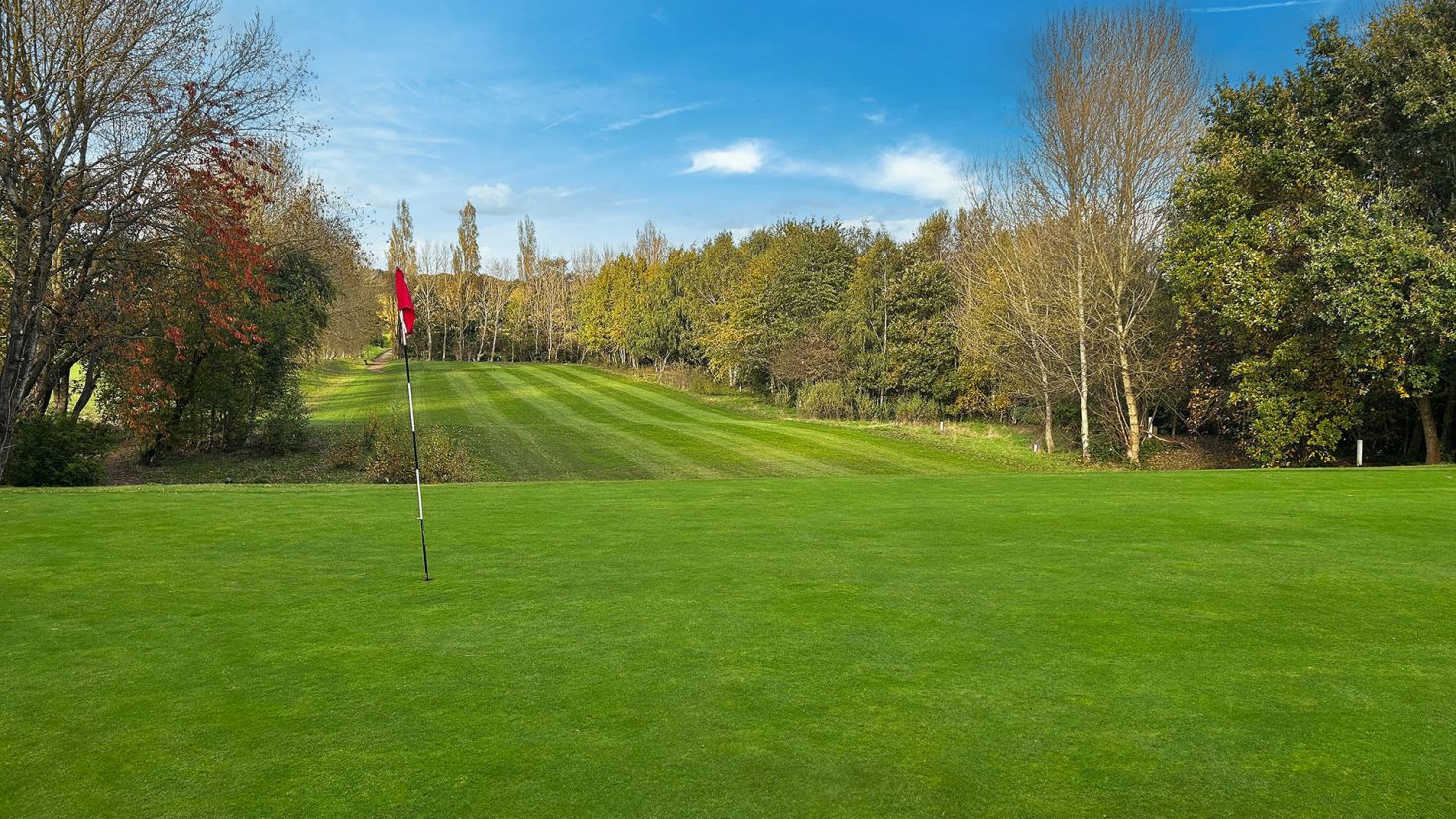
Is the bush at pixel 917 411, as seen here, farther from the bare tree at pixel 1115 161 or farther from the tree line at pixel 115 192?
the tree line at pixel 115 192

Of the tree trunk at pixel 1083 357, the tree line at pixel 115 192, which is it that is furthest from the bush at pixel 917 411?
the tree line at pixel 115 192

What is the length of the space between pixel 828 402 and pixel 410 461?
28945mm

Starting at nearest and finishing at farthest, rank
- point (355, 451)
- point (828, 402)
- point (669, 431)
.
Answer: point (355, 451) → point (669, 431) → point (828, 402)

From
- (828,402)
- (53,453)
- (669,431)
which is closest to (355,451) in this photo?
(53,453)

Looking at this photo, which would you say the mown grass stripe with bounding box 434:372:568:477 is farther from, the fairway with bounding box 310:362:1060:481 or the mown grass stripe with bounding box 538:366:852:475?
the mown grass stripe with bounding box 538:366:852:475

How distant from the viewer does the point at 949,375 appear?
41875mm

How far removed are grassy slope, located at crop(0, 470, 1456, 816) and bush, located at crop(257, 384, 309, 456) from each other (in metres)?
21.0

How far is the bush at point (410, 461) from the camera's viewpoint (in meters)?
22.3

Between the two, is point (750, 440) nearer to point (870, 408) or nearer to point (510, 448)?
point (870, 408)

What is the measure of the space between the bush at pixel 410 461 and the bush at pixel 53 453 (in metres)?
6.16

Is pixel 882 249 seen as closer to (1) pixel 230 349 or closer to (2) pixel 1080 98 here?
(2) pixel 1080 98

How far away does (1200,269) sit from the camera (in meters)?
23.3

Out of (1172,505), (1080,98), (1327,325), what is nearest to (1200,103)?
(1080,98)

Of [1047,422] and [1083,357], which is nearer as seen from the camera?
[1083,357]
